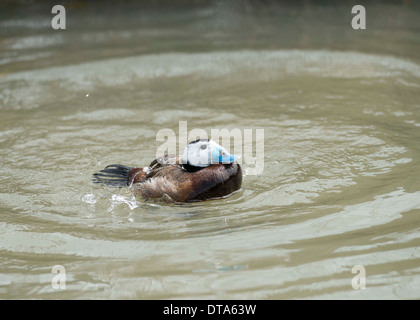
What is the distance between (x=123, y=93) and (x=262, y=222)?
3.23 meters

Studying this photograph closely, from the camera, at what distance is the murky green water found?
3154 mm

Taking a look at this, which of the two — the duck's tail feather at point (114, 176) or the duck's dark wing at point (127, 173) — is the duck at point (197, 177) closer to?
the duck's dark wing at point (127, 173)

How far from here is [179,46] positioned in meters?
7.58

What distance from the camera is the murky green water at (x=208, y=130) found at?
3154mm

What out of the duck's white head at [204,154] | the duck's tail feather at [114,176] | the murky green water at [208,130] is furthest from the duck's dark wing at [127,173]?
the duck's white head at [204,154]

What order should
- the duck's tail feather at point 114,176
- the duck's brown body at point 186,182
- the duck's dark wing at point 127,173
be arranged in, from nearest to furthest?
the duck's brown body at point 186,182, the duck's dark wing at point 127,173, the duck's tail feather at point 114,176

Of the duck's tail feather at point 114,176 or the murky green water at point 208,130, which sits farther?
the duck's tail feather at point 114,176

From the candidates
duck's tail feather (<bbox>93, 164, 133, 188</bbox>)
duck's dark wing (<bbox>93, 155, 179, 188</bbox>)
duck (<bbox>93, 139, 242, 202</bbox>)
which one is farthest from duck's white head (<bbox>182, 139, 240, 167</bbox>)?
duck's tail feather (<bbox>93, 164, 133, 188</bbox>)

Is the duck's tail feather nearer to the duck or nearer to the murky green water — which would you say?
the murky green water

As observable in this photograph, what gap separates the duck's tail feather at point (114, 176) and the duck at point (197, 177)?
0.77 feet

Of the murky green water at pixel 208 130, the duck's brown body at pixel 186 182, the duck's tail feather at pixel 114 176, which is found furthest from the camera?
the duck's tail feather at pixel 114 176

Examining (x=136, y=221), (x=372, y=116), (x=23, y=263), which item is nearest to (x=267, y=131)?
(x=372, y=116)

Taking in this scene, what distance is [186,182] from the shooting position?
401 centimetres
